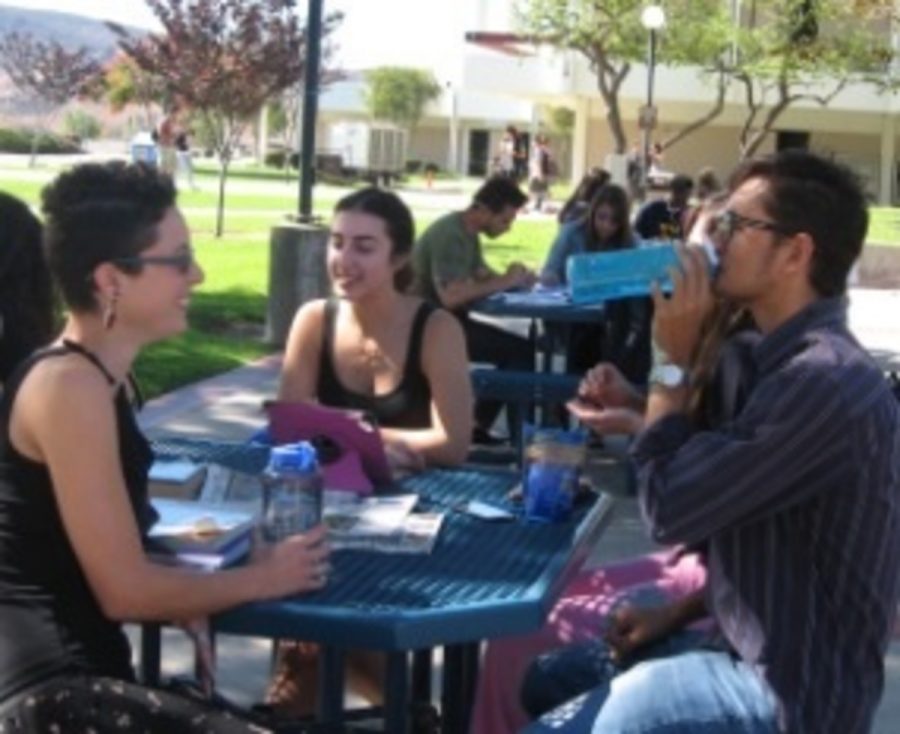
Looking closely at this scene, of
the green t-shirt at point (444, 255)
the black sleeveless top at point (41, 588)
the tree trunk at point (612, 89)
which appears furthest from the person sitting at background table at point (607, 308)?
the tree trunk at point (612, 89)

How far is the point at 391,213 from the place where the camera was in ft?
14.4

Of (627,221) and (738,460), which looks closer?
(738,460)

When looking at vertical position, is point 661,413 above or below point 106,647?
above

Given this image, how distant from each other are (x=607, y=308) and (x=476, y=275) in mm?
883

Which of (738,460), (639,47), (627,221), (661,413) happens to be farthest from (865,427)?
(639,47)

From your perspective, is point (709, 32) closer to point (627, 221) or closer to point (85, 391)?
point (627, 221)

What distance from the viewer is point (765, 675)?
249 cm

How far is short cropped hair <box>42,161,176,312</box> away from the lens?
2.78 meters

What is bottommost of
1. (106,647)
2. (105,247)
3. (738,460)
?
(106,647)

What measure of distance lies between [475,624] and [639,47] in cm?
3324

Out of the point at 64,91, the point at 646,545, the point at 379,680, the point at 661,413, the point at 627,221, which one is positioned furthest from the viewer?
the point at 64,91

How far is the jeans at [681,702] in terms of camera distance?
8.13 ft

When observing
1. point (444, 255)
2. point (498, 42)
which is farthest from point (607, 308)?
point (498, 42)

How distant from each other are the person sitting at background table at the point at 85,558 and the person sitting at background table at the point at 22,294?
119 centimetres
